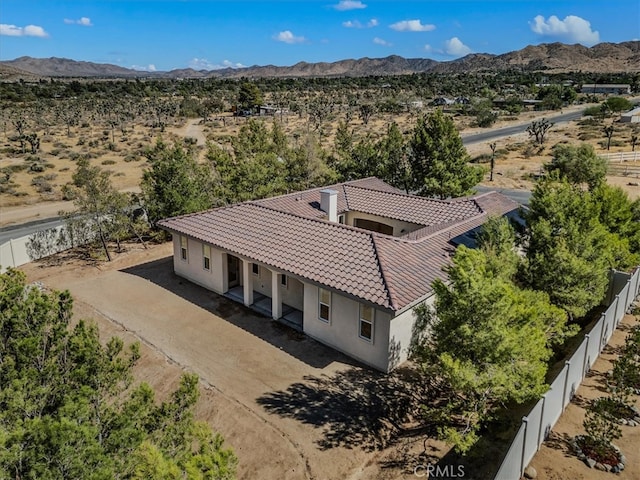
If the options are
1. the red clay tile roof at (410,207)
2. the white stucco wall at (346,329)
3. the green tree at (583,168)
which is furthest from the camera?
the green tree at (583,168)

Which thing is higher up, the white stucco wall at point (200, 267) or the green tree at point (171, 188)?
the green tree at point (171, 188)

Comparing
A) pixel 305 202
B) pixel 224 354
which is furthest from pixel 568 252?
pixel 305 202

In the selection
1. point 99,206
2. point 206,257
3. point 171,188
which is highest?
point 171,188

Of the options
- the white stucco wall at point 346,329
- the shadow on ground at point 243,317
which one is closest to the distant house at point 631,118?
the shadow on ground at point 243,317

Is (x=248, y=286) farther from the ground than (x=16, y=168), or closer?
closer

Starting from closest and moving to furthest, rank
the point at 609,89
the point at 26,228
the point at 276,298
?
the point at 276,298, the point at 26,228, the point at 609,89

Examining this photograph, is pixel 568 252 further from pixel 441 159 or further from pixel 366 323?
A: pixel 441 159

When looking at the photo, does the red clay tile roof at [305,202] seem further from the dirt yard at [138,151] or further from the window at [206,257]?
the dirt yard at [138,151]
